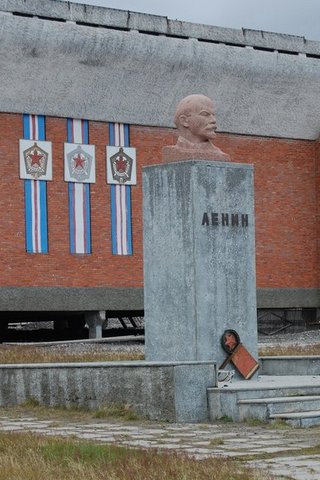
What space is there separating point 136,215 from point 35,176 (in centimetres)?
374

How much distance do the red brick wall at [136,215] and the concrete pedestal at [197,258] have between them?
1766cm

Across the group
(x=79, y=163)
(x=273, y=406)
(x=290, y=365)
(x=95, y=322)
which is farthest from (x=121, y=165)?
(x=273, y=406)

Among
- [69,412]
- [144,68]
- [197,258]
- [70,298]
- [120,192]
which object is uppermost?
[144,68]

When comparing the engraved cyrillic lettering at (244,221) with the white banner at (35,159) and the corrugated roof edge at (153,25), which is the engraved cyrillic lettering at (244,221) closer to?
the corrugated roof edge at (153,25)

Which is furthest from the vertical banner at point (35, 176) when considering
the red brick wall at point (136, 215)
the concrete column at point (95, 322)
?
the concrete column at point (95, 322)

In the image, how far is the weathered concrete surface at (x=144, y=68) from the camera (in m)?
32.8

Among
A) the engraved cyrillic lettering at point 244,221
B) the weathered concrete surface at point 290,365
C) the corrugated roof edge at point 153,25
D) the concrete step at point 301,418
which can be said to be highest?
the corrugated roof edge at point 153,25

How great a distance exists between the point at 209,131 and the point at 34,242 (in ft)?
58.8

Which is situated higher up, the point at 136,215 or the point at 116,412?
the point at 136,215

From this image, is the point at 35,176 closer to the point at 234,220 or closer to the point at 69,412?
the point at 234,220

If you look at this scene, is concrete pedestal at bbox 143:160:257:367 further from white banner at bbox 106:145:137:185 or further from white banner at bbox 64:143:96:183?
white banner at bbox 106:145:137:185

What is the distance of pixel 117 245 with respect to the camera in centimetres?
3597

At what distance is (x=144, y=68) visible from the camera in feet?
115

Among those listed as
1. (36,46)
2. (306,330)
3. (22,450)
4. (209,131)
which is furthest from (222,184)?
(306,330)
